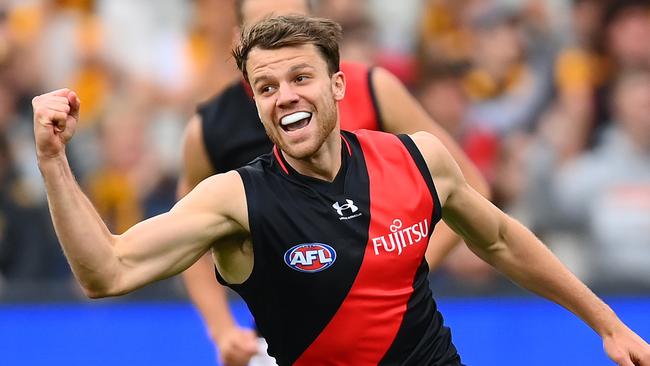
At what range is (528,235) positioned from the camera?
13.0 ft

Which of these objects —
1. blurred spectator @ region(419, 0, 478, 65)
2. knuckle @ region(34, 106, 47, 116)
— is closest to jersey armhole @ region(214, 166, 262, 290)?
knuckle @ region(34, 106, 47, 116)

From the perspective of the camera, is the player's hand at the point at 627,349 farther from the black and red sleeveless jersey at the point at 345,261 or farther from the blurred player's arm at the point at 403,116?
the blurred player's arm at the point at 403,116

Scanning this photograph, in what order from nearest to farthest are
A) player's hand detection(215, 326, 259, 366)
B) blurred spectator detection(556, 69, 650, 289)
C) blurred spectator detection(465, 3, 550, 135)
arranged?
player's hand detection(215, 326, 259, 366)
blurred spectator detection(556, 69, 650, 289)
blurred spectator detection(465, 3, 550, 135)

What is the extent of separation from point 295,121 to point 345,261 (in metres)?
0.41

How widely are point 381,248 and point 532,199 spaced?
4424mm

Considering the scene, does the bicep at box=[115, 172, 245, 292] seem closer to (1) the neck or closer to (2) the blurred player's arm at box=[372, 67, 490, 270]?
(1) the neck

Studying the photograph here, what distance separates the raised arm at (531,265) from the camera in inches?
152

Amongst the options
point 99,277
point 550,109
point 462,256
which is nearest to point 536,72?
point 550,109

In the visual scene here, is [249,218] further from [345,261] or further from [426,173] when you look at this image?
[426,173]

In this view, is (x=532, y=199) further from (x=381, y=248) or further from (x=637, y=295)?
(x=381, y=248)

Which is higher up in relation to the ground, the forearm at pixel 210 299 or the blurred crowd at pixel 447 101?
the blurred crowd at pixel 447 101

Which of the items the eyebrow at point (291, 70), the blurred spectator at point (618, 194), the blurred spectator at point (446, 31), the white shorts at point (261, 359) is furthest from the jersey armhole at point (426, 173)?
the blurred spectator at point (446, 31)

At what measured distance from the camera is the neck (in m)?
3.63

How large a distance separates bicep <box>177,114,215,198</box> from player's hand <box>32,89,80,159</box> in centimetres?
177
